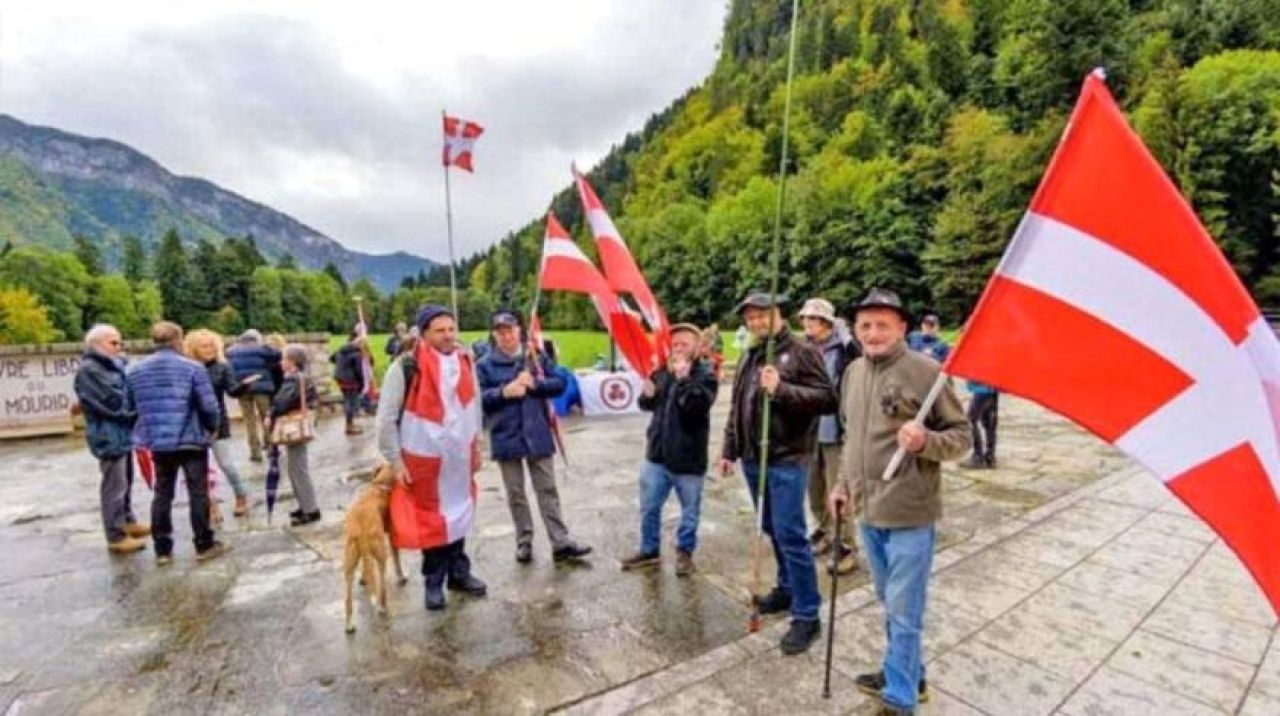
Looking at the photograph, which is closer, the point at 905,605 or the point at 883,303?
the point at 905,605

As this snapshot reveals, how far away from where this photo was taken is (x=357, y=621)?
4.05 m

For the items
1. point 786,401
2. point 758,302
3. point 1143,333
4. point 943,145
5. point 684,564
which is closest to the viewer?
point 1143,333

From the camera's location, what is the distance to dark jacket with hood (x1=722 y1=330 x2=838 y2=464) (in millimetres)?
3568

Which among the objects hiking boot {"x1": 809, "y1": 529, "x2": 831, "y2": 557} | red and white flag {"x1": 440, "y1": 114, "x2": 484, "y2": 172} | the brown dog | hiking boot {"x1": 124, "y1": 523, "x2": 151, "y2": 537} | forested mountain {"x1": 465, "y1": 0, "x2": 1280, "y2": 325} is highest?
forested mountain {"x1": 465, "y1": 0, "x2": 1280, "y2": 325}

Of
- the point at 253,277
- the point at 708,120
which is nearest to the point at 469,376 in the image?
the point at 253,277

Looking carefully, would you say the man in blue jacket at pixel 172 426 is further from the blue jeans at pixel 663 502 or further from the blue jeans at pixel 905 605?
the blue jeans at pixel 905 605

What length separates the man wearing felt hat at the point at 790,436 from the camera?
356 centimetres

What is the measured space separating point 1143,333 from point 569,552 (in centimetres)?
413

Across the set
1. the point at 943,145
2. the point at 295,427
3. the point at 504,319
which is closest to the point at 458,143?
the point at 504,319

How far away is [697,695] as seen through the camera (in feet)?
10.3

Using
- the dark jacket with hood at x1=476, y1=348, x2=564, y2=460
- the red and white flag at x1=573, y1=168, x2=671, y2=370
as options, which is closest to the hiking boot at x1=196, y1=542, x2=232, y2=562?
the dark jacket with hood at x1=476, y1=348, x2=564, y2=460

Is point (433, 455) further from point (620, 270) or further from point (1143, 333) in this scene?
point (1143, 333)

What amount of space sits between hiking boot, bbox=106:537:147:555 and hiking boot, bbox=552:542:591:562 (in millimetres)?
3762

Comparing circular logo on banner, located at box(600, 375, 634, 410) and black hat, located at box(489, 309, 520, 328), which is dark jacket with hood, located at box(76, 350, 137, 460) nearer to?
black hat, located at box(489, 309, 520, 328)
